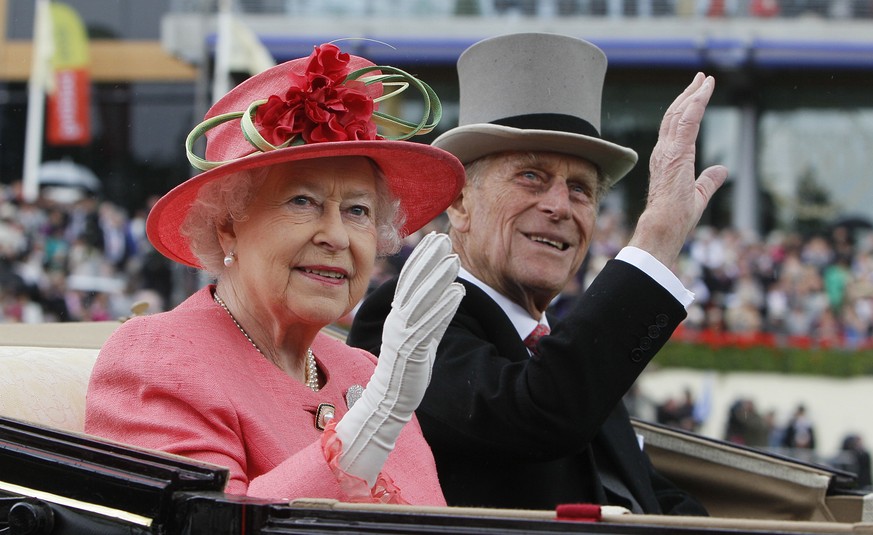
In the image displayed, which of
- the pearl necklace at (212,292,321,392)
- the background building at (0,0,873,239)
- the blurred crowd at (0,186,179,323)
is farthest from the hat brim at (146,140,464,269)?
the background building at (0,0,873,239)

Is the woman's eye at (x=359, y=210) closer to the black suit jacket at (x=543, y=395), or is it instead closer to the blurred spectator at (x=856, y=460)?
the black suit jacket at (x=543, y=395)

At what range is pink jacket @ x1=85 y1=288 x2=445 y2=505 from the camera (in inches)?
67.1

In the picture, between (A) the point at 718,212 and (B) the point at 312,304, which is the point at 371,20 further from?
(B) the point at 312,304

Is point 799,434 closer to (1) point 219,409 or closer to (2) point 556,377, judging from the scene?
(2) point 556,377

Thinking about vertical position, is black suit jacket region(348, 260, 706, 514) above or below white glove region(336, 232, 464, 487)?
below

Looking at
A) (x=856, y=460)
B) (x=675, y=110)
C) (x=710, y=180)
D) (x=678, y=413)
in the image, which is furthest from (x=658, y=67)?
(x=675, y=110)

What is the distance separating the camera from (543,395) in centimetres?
221

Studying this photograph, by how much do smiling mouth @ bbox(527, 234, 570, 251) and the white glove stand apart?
42.1 inches

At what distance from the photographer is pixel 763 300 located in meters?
14.2

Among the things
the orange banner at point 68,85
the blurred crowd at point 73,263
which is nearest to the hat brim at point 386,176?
the blurred crowd at point 73,263

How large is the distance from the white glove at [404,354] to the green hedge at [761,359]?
39.1 ft

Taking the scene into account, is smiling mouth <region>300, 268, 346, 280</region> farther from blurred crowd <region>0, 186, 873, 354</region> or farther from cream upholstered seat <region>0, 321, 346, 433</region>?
blurred crowd <region>0, 186, 873, 354</region>

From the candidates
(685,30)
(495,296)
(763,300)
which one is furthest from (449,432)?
(685,30)

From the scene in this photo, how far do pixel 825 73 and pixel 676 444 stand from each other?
1825 cm
